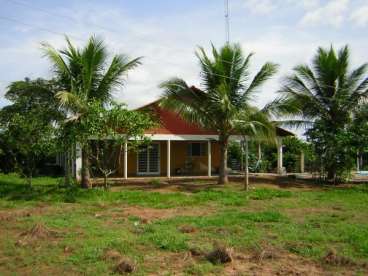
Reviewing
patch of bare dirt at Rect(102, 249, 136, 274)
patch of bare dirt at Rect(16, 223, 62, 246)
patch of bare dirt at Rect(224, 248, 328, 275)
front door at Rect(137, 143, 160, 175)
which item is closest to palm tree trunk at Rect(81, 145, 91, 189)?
front door at Rect(137, 143, 160, 175)

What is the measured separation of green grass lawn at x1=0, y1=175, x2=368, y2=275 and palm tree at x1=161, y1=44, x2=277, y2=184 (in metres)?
3.61

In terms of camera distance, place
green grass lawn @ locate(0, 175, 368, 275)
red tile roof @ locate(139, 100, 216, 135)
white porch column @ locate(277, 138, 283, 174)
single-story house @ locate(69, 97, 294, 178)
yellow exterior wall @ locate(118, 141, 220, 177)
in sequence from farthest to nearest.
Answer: yellow exterior wall @ locate(118, 141, 220, 177)
white porch column @ locate(277, 138, 283, 174)
red tile roof @ locate(139, 100, 216, 135)
single-story house @ locate(69, 97, 294, 178)
green grass lawn @ locate(0, 175, 368, 275)

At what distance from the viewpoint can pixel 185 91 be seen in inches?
814

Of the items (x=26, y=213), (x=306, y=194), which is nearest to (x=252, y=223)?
(x=26, y=213)

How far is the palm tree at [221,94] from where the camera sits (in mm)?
19938

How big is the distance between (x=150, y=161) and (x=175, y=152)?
161 centimetres

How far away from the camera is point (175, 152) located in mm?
28109

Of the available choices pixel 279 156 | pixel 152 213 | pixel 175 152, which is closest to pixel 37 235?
pixel 152 213

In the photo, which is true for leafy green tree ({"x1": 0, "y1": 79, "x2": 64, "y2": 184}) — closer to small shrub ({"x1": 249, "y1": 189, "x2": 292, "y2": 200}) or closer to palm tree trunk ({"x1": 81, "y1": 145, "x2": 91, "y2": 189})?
palm tree trunk ({"x1": 81, "y1": 145, "x2": 91, "y2": 189})

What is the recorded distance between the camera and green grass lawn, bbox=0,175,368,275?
7656 millimetres

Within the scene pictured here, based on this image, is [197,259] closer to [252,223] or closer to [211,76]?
[252,223]

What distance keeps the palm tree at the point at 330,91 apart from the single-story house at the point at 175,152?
3727 mm

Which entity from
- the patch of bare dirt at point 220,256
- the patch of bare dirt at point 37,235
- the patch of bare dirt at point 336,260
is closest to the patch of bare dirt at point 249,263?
the patch of bare dirt at point 220,256

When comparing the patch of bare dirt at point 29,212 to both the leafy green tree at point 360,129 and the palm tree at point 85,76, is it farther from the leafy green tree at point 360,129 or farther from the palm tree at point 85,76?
the leafy green tree at point 360,129
